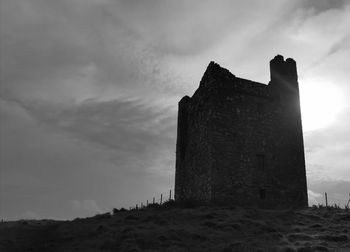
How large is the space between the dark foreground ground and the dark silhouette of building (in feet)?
8.24

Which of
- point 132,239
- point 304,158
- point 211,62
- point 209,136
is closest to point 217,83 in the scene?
point 211,62

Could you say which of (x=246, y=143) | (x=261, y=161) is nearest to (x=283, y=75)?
(x=246, y=143)

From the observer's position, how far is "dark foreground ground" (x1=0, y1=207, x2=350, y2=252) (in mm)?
15117

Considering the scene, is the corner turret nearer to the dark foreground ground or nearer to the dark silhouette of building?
the dark silhouette of building

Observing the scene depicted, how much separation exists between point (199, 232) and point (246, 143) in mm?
9495

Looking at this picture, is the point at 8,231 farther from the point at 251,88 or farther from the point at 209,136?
the point at 251,88

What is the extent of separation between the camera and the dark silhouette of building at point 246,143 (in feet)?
77.6

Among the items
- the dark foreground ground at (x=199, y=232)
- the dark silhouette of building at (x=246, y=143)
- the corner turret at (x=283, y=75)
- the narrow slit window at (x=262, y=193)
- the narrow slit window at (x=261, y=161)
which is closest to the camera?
the dark foreground ground at (x=199, y=232)

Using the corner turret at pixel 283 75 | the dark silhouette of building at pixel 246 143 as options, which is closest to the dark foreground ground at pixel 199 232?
the dark silhouette of building at pixel 246 143

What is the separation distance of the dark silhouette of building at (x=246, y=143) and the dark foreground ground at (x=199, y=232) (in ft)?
8.24

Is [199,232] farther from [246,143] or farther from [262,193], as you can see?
[246,143]

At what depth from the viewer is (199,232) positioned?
A: 16656 mm

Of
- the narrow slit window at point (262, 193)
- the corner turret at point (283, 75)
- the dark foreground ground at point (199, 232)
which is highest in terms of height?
the corner turret at point (283, 75)

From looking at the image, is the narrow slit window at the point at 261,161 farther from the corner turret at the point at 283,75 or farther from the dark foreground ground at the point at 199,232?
the corner turret at the point at 283,75
